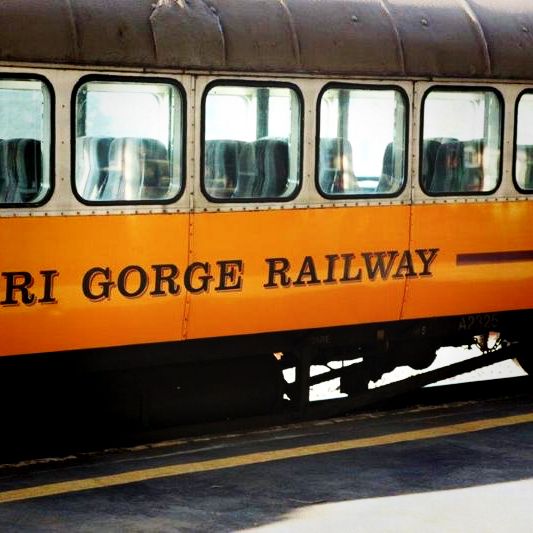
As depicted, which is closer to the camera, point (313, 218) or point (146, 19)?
point (146, 19)

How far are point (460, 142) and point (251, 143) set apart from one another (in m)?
1.66

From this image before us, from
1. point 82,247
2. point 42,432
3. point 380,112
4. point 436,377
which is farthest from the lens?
point 436,377

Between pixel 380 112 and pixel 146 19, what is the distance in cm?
179

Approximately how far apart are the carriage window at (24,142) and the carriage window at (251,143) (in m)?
1.04

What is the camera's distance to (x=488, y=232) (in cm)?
988

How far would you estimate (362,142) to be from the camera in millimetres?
9344

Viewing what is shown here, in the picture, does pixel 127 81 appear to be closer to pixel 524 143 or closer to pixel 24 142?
pixel 24 142

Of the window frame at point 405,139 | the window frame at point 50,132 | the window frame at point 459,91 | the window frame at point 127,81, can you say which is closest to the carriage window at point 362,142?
the window frame at point 405,139

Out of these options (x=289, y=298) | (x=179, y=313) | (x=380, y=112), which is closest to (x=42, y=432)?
(x=179, y=313)

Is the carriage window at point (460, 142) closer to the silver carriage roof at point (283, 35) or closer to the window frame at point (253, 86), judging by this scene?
the silver carriage roof at point (283, 35)

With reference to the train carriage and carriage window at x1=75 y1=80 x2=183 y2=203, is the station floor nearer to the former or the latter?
the train carriage

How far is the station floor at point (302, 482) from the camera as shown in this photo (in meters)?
7.21

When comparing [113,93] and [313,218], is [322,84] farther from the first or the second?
[113,93]

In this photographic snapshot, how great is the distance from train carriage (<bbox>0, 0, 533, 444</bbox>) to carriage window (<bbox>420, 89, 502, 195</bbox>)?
0.02 metres
